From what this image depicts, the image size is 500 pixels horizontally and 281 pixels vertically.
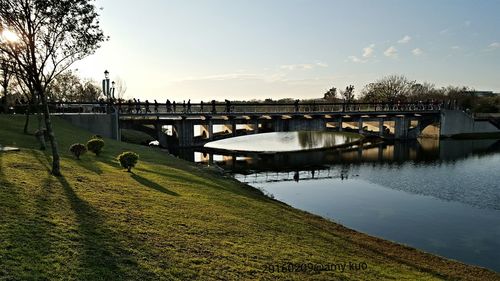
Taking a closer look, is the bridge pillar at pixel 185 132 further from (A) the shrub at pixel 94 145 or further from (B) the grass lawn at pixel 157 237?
(B) the grass lawn at pixel 157 237

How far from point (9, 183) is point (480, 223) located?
25.9 m

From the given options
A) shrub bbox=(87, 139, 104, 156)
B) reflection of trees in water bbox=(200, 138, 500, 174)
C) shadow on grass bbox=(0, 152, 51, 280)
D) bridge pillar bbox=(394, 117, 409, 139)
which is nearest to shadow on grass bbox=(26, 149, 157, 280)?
shadow on grass bbox=(0, 152, 51, 280)

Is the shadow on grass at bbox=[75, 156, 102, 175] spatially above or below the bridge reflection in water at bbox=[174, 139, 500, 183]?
above

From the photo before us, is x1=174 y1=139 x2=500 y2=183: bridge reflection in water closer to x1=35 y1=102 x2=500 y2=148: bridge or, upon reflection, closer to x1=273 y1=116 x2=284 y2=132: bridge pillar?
x1=35 y1=102 x2=500 y2=148: bridge

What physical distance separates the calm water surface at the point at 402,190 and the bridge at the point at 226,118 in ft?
18.7

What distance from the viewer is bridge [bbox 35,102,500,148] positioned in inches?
1960

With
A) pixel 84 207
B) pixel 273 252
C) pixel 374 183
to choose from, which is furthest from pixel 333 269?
pixel 374 183

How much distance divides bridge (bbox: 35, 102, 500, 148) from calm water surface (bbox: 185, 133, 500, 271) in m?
5.70

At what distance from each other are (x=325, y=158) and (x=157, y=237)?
46.3 metres

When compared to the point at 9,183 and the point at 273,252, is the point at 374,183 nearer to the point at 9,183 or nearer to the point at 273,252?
the point at 273,252

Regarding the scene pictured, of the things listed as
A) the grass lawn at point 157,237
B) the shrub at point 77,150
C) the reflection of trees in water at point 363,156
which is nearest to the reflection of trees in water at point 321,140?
the reflection of trees in water at point 363,156

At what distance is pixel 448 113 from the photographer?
8144 cm

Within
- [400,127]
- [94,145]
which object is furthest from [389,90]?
[94,145]

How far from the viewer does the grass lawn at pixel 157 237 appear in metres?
8.90
